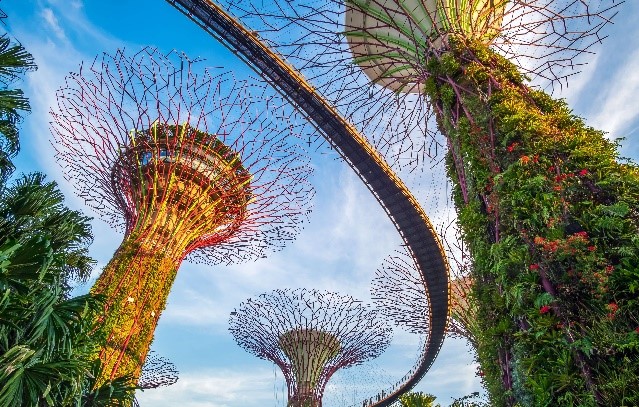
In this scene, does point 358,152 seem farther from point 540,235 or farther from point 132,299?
point 540,235

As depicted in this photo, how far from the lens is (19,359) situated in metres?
3.56


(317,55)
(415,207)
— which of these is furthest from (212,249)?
(317,55)

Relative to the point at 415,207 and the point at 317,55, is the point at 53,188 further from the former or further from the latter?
the point at 415,207

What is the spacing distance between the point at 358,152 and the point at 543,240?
8591 millimetres

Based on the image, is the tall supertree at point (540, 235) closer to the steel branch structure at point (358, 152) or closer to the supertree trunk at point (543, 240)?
the supertree trunk at point (543, 240)

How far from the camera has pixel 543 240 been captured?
2809mm

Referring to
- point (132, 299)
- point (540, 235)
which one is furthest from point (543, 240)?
point (132, 299)

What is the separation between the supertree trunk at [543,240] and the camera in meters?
2.50

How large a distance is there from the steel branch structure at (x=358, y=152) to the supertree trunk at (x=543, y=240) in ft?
10.2

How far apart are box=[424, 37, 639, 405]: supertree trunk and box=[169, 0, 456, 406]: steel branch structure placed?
311 centimetres

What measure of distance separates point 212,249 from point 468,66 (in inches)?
386

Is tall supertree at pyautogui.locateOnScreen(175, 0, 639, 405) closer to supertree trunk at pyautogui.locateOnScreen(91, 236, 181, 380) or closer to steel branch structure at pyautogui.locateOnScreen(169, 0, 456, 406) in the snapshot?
steel branch structure at pyautogui.locateOnScreen(169, 0, 456, 406)

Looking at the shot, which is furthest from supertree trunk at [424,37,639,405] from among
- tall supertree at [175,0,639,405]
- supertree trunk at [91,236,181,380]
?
supertree trunk at [91,236,181,380]

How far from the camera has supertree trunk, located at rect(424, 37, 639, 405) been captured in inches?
98.5
